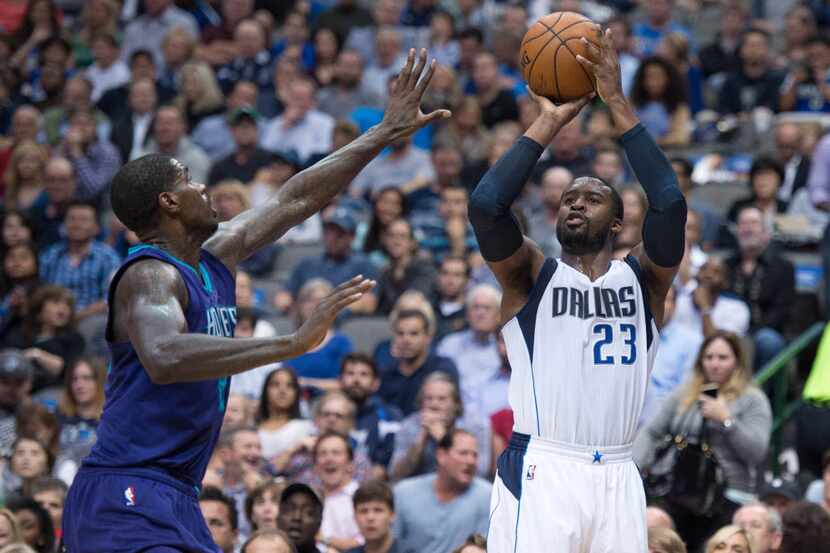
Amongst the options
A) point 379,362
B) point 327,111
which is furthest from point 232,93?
point 379,362

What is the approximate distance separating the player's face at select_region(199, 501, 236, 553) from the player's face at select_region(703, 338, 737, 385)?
3.42 metres

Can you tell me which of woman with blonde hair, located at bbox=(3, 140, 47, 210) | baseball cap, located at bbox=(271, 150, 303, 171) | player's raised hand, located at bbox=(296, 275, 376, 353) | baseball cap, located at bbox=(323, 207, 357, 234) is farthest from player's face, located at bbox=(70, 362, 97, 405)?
player's raised hand, located at bbox=(296, 275, 376, 353)

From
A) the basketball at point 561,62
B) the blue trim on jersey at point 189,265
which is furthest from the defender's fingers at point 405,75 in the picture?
the blue trim on jersey at point 189,265

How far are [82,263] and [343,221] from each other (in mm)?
2413

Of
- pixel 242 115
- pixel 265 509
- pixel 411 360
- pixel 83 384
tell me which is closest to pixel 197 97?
pixel 242 115

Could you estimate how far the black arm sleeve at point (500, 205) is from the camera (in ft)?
21.2

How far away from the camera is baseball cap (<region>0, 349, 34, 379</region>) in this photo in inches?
480

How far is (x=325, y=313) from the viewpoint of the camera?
5621mm

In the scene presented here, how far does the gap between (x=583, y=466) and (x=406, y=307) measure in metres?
5.73

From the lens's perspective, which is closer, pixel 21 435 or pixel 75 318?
pixel 21 435

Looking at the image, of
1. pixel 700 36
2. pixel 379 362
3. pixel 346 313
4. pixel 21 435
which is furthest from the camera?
pixel 700 36

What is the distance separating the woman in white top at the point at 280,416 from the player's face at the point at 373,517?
157 cm

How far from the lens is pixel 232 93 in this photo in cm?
1689

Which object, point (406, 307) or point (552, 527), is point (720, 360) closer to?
point (406, 307)
